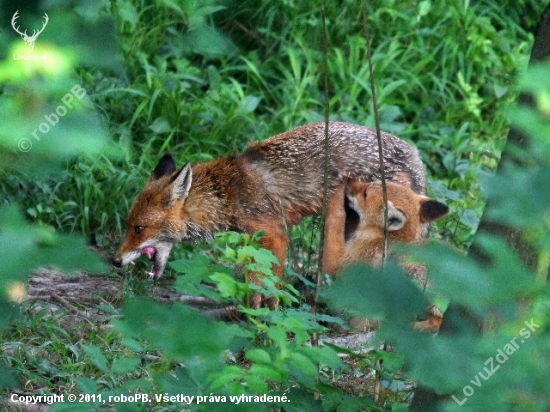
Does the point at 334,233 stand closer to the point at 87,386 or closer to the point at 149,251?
the point at 149,251

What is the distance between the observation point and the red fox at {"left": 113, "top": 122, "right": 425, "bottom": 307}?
6688 millimetres

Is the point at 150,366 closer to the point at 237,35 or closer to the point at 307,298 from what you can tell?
the point at 307,298

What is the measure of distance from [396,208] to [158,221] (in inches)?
71.9

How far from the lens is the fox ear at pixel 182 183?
6599 millimetres

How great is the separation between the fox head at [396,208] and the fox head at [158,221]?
1.30 metres

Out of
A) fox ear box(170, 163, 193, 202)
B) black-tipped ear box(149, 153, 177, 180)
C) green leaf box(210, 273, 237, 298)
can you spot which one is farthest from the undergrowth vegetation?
fox ear box(170, 163, 193, 202)

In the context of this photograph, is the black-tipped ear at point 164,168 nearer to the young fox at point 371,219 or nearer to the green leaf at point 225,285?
the young fox at point 371,219

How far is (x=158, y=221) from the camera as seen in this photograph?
Answer: 6664mm

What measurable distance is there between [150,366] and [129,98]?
12.9 feet

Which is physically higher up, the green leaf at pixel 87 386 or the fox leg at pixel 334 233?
the green leaf at pixel 87 386
